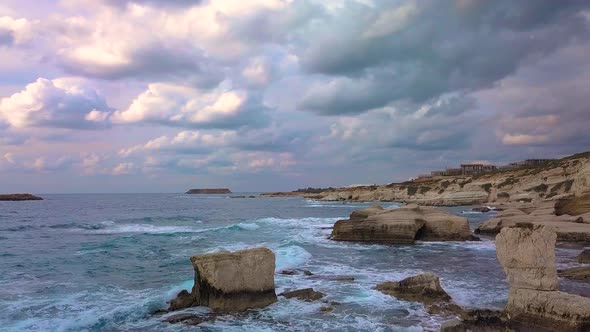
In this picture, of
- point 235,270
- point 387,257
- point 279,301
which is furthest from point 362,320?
point 387,257

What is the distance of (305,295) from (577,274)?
33.1 ft

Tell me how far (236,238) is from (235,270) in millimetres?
21831

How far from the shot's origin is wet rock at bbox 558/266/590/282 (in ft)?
52.6

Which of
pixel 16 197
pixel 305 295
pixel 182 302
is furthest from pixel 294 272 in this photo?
pixel 16 197

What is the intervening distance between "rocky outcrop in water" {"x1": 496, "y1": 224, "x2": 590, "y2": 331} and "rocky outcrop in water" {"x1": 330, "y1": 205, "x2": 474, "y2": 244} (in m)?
17.3

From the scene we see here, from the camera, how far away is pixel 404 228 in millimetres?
28656

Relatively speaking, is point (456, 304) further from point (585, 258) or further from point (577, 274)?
point (585, 258)

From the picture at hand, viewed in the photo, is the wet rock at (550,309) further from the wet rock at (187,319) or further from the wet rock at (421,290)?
the wet rock at (187,319)

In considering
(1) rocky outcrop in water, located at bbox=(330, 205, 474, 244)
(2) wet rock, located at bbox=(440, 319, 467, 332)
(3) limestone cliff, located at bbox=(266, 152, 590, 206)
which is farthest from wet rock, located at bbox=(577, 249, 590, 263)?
(3) limestone cliff, located at bbox=(266, 152, 590, 206)

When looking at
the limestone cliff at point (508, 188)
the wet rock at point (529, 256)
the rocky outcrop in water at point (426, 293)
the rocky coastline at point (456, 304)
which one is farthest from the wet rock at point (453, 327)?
the limestone cliff at point (508, 188)

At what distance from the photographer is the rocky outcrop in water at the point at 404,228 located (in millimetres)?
28828

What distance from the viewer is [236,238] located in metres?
34.7

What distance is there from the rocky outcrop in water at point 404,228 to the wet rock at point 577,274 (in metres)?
12.0

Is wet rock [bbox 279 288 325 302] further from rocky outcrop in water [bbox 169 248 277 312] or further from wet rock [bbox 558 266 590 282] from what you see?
wet rock [bbox 558 266 590 282]
